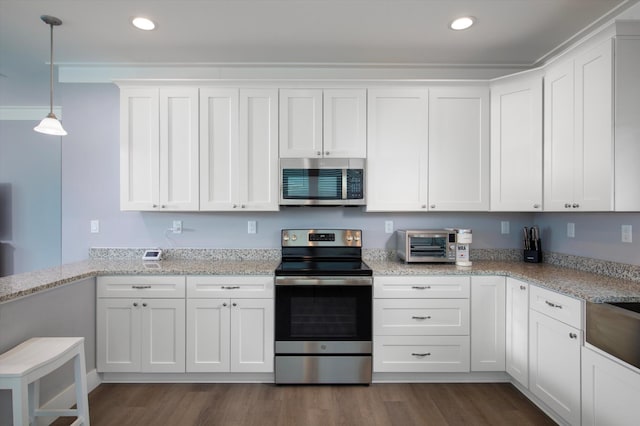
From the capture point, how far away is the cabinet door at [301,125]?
2.78 metres

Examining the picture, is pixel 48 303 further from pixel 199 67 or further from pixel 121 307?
pixel 199 67

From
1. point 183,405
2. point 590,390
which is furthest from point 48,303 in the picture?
point 590,390

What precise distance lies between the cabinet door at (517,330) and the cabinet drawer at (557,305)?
0.10m

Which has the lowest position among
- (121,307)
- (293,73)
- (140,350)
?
(140,350)

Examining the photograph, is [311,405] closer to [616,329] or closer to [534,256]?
[616,329]

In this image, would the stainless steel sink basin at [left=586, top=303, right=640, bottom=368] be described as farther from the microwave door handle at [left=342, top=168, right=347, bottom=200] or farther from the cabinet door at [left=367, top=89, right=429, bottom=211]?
the microwave door handle at [left=342, top=168, right=347, bottom=200]

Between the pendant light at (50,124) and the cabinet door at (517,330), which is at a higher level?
the pendant light at (50,124)

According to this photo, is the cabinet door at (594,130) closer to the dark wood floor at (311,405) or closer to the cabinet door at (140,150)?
the dark wood floor at (311,405)

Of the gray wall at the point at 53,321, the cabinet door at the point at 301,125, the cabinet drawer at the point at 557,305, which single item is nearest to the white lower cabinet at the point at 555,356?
the cabinet drawer at the point at 557,305

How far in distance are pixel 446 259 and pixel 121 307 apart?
2630mm

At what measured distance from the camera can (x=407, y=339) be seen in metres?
2.53

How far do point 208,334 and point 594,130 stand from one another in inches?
117

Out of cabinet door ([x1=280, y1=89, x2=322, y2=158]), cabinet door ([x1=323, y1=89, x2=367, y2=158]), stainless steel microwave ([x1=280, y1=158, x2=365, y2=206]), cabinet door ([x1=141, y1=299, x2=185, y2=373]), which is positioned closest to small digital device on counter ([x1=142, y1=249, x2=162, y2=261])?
cabinet door ([x1=141, y1=299, x2=185, y2=373])

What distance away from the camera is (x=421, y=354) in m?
2.54
